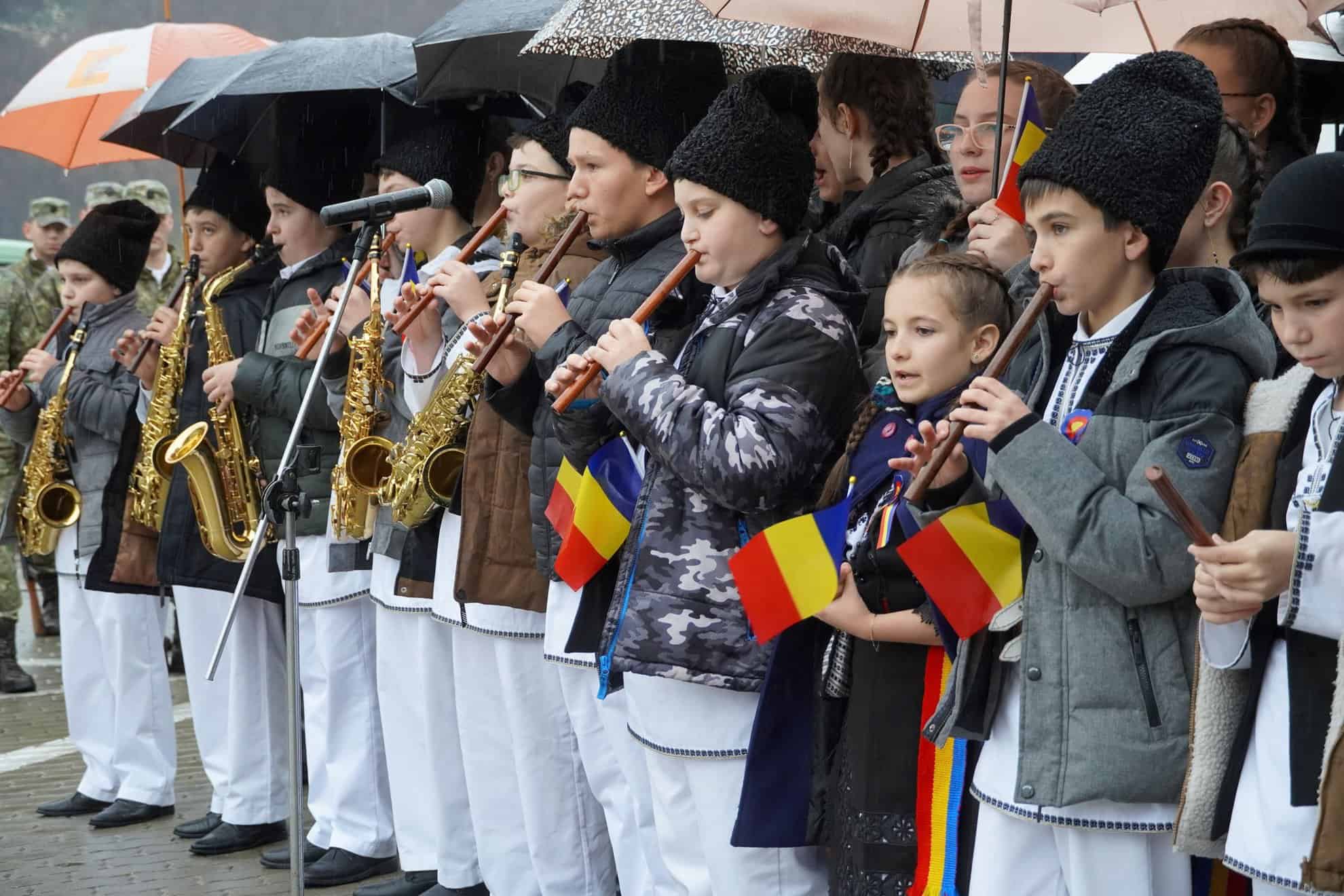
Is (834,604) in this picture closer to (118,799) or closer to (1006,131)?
(1006,131)

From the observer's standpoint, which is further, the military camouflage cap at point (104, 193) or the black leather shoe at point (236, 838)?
the military camouflage cap at point (104, 193)

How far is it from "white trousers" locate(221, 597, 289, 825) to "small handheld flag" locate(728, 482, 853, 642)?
Answer: 9.91 feet

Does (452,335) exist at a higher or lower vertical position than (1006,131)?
lower

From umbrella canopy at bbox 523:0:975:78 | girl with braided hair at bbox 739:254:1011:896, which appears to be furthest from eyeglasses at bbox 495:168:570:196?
girl with braided hair at bbox 739:254:1011:896

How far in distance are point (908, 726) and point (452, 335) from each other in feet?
6.67

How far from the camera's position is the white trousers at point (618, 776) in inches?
→ 170

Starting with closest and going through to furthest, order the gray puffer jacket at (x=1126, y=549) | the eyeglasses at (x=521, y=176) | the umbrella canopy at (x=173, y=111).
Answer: the gray puffer jacket at (x=1126, y=549)
the eyeglasses at (x=521, y=176)
the umbrella canopy at (x=173, y=111)

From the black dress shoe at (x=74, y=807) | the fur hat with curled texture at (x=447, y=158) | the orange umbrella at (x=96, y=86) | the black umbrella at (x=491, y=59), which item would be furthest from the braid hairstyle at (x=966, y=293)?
the orange umbrella at (x=96, y=86)

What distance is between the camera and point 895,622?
133 inches

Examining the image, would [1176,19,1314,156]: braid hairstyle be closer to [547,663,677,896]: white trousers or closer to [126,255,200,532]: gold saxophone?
[547,663,677,896]: white trousers

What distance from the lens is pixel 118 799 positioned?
6.51m

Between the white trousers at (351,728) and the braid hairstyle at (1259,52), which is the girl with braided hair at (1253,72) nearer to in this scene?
the braid hairstyle at (1259,52)

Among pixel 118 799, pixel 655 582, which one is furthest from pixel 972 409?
pixel 118 799

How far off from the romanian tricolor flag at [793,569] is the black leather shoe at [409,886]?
2222 mm
